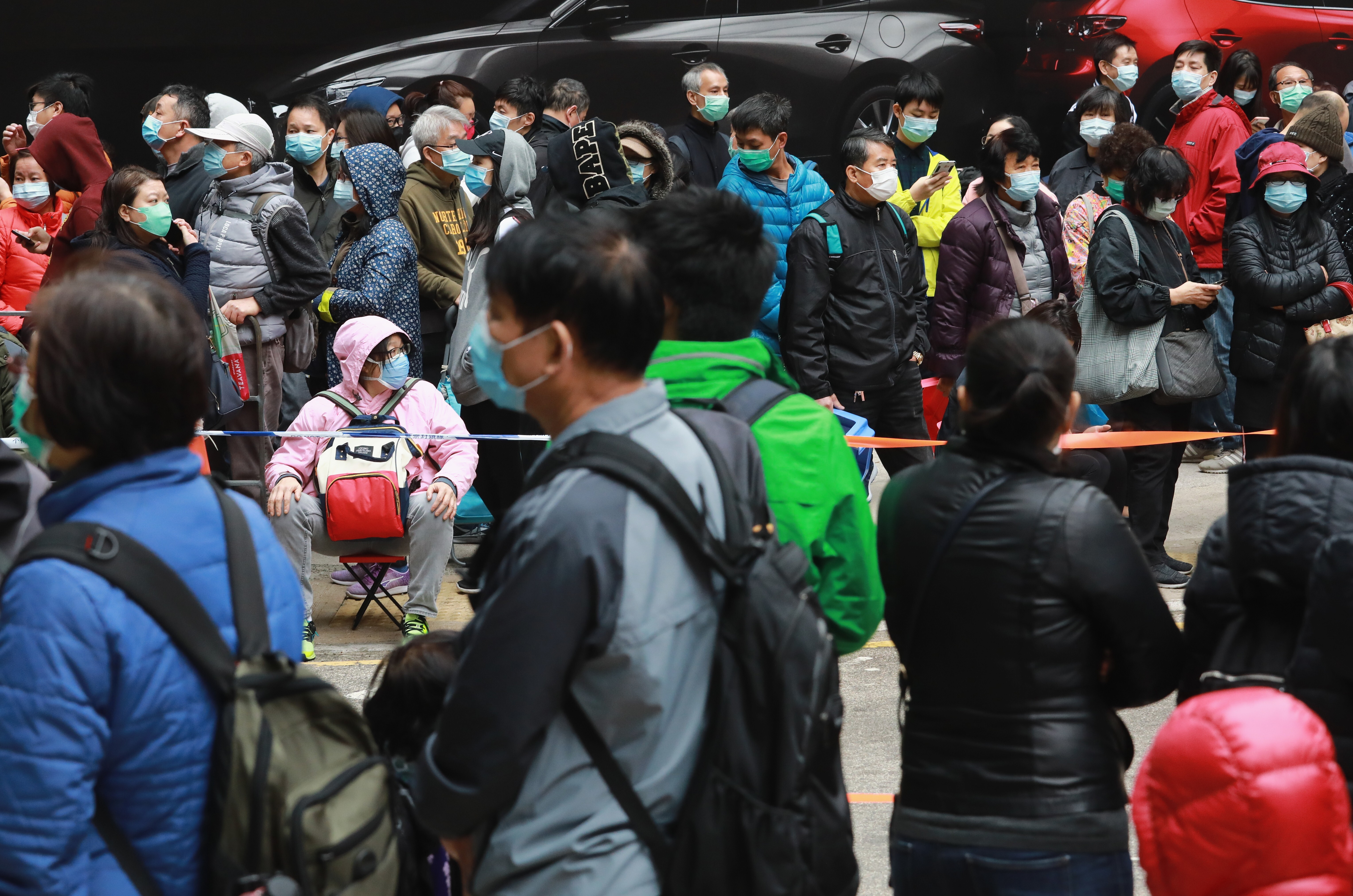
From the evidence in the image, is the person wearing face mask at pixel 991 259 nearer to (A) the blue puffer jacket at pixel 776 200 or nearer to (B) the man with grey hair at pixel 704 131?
(A) the blue puffer jacket at pixel 776 200

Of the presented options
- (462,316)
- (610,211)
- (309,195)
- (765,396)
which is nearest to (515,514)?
(610,211)

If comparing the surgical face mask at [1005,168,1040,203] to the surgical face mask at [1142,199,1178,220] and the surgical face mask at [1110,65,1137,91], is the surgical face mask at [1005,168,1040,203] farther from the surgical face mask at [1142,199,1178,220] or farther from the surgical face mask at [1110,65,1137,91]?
the surgical face mask at [1110,65,1137,91]

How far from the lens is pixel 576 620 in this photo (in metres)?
1.93

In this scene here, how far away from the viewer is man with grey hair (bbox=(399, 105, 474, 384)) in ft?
24.3

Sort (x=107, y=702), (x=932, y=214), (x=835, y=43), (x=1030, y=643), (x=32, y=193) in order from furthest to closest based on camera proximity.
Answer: (x=835, y=43), (x=32, y=193), (x=932, y=214), (x=1030, y=643), (x=107, y=702)

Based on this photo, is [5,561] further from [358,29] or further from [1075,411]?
[358,29]

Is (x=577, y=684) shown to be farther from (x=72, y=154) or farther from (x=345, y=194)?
(x=72, y=154)

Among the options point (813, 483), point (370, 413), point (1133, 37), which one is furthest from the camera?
point (1133, 37)

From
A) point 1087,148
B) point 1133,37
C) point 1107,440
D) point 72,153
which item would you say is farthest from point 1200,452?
point 72,153

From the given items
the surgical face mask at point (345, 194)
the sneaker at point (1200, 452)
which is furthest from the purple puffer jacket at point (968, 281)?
the surgical face mask at point (345, 194)

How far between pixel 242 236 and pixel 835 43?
208 inches

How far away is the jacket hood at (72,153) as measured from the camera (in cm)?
823

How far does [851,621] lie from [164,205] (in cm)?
454

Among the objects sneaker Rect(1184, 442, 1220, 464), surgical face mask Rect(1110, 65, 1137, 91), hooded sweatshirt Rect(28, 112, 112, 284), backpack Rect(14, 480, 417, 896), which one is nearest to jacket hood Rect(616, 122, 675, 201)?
hooded sweatshirt Rect(28, 112, 112, 284)
